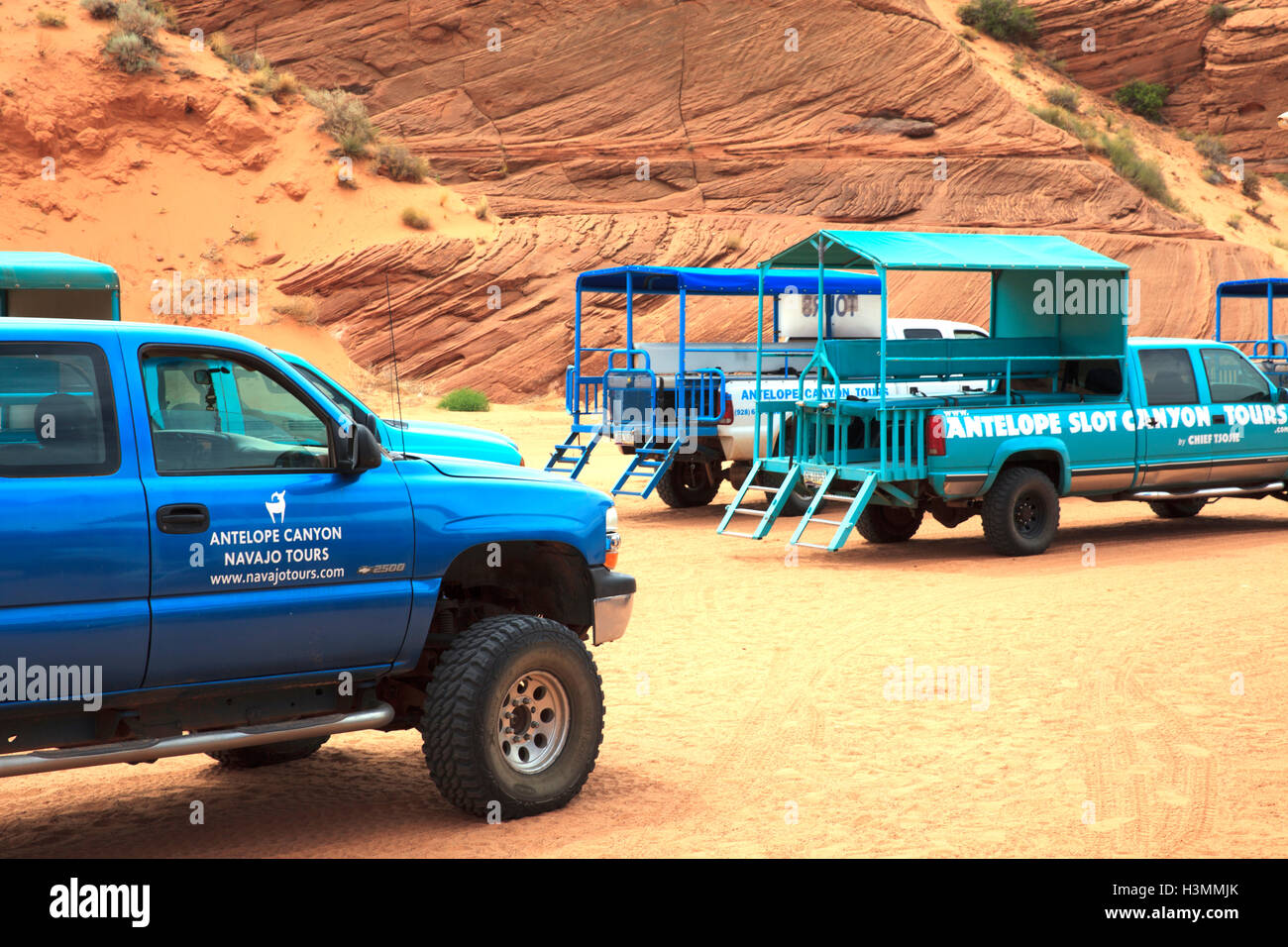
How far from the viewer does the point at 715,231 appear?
132 feet

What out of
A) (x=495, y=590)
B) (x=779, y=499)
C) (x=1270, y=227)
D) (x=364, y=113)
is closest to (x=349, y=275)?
(x=364, y=113)

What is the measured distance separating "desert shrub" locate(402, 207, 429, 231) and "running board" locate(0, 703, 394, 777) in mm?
33492

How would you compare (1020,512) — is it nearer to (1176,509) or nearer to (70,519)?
(1176,509)

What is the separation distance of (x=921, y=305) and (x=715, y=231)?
6.15m

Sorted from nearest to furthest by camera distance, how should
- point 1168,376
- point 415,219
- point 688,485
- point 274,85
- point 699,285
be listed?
point 1168,376
point 699,285
point 688,485
point 415,219
point 274,85

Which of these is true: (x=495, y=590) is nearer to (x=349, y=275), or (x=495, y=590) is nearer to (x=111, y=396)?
(x=111, y=396)

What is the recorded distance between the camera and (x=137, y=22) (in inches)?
1543

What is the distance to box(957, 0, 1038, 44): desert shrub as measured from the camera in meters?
61.4

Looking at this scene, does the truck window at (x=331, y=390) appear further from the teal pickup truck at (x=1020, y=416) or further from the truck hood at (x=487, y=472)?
the teal pickup truck at (x=1020, y=416)

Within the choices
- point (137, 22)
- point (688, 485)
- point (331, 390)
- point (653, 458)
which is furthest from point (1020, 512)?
point (137, 22)

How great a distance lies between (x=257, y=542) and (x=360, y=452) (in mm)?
533

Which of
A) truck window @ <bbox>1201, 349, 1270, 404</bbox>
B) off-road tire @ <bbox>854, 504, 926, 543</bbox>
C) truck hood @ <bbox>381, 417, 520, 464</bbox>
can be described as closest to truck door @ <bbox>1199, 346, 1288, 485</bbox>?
truck window @ <bbox>1201, 349, 1270, 404</bbox>

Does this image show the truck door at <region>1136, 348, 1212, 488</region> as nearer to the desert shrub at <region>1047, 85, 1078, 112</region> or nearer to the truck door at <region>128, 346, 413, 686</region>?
the truck door at <region>128, 346, 413, 686</region>

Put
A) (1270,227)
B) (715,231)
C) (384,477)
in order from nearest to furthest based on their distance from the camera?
(384,477), (715,231), (1270,227)
